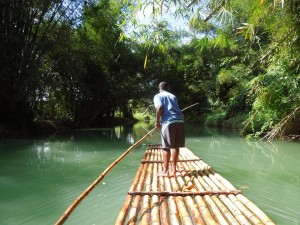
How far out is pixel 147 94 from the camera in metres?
20.5

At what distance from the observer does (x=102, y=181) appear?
5.08 m

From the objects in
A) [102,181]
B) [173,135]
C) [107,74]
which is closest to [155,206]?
[173,135]

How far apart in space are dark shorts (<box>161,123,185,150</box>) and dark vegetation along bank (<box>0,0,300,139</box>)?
1740 mm

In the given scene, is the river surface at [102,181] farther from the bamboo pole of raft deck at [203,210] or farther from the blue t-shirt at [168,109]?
the blue t-shirt at [168,109]

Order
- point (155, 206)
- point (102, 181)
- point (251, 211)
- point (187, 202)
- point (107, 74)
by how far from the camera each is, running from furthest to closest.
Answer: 1. point (107, 74)
2. point (102, 181)
3. point (187, 202)
4. point (155, 206)
5. point (251, 211)

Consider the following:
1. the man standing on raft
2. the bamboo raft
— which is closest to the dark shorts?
the man standing on raft

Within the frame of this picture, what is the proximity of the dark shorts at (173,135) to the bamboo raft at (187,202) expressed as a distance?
15.9 inches

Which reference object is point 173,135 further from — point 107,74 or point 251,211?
point 107,74

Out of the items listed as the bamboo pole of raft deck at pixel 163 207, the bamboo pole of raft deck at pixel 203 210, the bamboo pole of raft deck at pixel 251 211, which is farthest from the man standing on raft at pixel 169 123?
the bamboo pole of raft deck at pixel 251 211

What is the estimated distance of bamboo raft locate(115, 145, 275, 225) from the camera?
8.62 feet

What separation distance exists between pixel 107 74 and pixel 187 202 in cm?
1640

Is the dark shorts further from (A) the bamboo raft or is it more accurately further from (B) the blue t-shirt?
(A) the bamboo raft

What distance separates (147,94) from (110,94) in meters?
2.46

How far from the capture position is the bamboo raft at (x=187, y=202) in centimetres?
263
